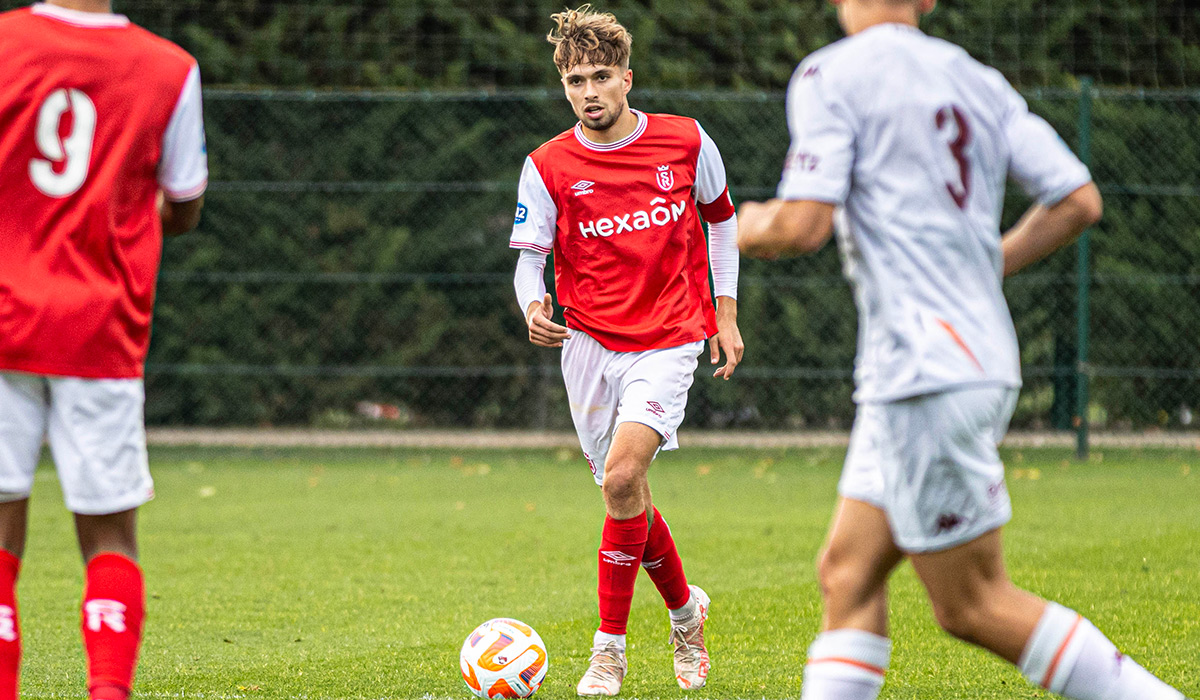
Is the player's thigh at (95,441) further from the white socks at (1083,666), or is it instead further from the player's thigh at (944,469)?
the white socks at (1083,666)

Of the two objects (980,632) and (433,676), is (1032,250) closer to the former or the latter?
(980,632)

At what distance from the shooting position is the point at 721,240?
5188 millimetres

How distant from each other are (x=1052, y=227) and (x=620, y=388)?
218 centimetres

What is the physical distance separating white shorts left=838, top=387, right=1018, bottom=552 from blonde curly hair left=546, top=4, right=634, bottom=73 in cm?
237

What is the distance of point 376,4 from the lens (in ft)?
43.3

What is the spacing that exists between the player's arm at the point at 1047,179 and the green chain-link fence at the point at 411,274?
894 cm

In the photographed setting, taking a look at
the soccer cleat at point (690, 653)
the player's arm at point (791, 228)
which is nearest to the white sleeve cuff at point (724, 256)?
the soccer cleat at point (690, 653)

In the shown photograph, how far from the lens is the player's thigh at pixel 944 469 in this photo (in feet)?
8.59

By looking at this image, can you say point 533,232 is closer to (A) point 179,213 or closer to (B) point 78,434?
(A) point 179,213

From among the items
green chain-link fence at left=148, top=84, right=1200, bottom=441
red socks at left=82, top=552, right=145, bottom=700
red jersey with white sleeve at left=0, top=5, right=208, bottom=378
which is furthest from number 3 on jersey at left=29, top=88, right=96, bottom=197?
green chain-link fence at left=148, top=84, right=1200, bottom=441

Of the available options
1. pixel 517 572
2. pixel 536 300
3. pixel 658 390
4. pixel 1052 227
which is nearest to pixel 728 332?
pixel 658 390

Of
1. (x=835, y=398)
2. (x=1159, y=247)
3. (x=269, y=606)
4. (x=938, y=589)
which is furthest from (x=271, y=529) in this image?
(x=1159, y=247)

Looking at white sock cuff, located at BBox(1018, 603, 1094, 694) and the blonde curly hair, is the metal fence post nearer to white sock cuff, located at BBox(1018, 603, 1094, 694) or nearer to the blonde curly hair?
the blonde curly hair

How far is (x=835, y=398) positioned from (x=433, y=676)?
780 cm
